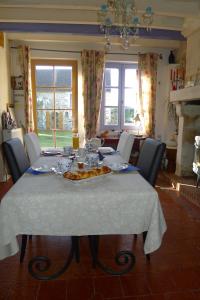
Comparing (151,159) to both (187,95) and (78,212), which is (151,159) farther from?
(187,95)

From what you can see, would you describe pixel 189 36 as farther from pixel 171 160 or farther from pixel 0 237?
pixel 0 237

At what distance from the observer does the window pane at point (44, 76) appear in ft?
15.4

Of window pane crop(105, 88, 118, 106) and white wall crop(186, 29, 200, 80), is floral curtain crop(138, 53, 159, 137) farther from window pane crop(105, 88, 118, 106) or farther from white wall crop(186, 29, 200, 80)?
white wall crop(186, 29, 200, 80)

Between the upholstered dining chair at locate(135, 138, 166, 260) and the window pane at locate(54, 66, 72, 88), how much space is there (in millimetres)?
3129

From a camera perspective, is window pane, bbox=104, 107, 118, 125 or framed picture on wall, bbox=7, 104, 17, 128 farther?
window pane, bbox=104, 107, 118, 125

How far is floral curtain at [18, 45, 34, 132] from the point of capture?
4383mm

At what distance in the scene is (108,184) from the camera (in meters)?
1.42

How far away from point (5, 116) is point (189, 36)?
3200 mm

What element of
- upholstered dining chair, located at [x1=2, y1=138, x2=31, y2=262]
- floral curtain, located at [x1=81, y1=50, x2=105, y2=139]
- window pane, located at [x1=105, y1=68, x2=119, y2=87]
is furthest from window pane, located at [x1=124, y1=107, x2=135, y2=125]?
upholstered dining chair, located at [x1=2, y1=138, x2=31, y2=262]

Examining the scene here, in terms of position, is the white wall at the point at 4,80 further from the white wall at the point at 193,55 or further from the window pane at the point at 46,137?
the white wall at the point at 193,55

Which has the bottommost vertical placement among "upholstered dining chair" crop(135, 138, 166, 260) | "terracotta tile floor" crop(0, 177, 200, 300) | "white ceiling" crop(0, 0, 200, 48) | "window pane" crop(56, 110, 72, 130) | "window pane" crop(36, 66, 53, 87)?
"terracotta tile floor" crop(0, 177, 200, 300)

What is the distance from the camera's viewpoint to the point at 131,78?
4.91 meters

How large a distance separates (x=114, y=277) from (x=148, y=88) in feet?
12.6

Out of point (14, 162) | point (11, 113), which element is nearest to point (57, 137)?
point (11, 113)
